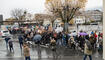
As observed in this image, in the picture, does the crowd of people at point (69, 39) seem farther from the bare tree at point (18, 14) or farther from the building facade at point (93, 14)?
the bare tree at point (18, 14)

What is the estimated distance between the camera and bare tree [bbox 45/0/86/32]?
3375 cm

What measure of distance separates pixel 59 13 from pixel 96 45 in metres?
19.8

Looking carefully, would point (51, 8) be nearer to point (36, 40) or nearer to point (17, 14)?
point (36, 40)

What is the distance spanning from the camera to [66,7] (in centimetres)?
3450

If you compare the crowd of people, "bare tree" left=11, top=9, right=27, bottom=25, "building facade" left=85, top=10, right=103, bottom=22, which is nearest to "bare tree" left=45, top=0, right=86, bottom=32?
"building facade" left=85, top=10, right=103, bottom=22

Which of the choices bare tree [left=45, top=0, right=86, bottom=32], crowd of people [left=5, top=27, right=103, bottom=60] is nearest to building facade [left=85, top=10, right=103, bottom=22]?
bare tree [left=45, top=0, right=86, bottom=32]

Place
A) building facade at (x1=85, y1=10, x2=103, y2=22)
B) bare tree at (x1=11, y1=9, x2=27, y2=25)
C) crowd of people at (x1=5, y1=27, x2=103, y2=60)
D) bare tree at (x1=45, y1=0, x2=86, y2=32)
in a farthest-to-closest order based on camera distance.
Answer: bare tree at (x1=11, y1=9, x2=27, y2=25) → building facade at (x1=85, y1=10, x2=103, y2=22) → bare tree at (x1=45, y1=0, x2=86, y2=32) → crowd of people at (x1=5, y1=27, x2=103, y2=60)

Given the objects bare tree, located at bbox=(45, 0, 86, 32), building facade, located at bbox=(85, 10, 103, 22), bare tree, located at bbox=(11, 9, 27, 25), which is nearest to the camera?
bare tree, located at bbox=(45, 0, 86, 32)

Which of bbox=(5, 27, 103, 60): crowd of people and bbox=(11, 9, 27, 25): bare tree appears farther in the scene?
bbox=(11, 9, 27, 25): bare tree

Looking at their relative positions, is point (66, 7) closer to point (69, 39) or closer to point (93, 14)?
point (69, 39)

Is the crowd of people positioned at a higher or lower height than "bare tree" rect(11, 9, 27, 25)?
lower

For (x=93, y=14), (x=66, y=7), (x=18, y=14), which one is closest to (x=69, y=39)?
(x=66, y=7)

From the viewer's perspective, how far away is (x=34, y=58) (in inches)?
484

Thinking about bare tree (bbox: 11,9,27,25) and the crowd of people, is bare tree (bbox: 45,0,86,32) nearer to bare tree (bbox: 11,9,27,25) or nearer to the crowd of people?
the crowd of people
